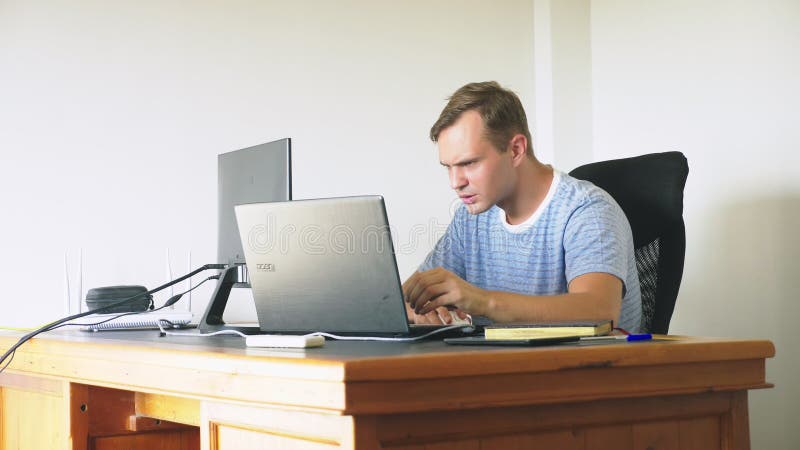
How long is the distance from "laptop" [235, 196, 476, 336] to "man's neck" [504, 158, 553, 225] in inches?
27.8

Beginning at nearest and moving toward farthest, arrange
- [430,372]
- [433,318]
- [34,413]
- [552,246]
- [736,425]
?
[430,372] < [736,425] < [34,413] < [433,318] < [552,246]

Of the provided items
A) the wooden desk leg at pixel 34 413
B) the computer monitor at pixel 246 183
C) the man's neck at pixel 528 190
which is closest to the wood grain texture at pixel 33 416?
the wooden desk leg at pixel 34 413

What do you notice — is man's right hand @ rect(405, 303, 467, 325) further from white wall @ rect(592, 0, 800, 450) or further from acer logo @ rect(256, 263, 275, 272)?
white wall @ rect(592, 0, 800, 450)

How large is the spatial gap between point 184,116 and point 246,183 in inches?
37.7

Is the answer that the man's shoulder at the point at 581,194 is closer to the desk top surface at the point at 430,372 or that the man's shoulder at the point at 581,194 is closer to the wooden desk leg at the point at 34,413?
the desk top surface at the point at 430,372

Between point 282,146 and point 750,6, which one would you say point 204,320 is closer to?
point 282,146

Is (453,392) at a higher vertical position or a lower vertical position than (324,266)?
lower

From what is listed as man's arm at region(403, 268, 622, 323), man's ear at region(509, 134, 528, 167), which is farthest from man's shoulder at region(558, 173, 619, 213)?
man's arm at region(403, 268, 622, 323)

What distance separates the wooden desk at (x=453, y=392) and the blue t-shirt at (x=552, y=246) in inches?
24.5

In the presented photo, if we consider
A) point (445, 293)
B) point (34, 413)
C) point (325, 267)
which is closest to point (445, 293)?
point (445, 293)

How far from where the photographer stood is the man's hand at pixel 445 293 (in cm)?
164

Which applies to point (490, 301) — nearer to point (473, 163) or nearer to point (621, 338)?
point (621, 338)

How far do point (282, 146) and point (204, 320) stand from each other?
402 mm

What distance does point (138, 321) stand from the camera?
6.72ft
